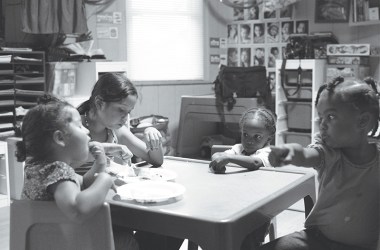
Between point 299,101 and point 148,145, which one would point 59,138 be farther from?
point 299,101

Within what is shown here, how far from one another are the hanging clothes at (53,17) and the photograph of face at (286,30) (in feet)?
7.80

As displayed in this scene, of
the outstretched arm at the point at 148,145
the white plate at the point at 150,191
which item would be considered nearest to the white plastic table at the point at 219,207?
the white plate at the point at 150,191

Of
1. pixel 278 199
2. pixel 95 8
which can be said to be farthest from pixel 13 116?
pixel 278 199

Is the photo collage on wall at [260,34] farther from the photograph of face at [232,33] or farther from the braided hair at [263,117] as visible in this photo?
the braided hair at [263,117]

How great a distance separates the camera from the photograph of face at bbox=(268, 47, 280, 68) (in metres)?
5.61

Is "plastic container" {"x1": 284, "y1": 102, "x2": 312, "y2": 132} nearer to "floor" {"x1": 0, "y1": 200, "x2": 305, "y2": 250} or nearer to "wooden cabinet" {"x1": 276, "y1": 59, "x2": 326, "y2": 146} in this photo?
"wooden cabinet" {"x1": 276, "y1": 59, "x2": 326, "y2": 146}

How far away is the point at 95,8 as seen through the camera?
4.83 meters

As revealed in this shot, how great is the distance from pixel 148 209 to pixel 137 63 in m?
3.95

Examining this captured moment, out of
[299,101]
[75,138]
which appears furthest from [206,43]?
[75,138]

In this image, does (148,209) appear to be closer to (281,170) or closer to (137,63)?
(281,170)

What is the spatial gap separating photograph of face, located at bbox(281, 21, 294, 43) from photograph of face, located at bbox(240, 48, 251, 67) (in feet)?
1.53

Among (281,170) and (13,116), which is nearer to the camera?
(281,170)

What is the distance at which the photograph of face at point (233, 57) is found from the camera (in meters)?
5.93

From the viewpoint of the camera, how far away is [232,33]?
5957mm
